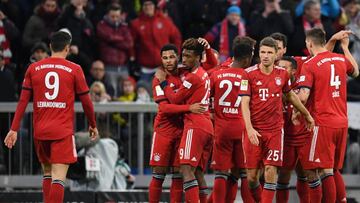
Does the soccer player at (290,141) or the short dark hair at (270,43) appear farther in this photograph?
the soccer player at (290,141)

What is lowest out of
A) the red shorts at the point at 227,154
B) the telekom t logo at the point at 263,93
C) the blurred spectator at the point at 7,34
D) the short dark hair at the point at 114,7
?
the red shorts at the point at 227,154

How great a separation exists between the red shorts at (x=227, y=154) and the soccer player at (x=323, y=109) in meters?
1.02

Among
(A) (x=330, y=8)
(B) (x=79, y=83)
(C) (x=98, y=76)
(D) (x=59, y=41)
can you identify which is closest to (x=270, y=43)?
(B) (x=79, y=83)

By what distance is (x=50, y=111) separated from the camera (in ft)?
53.9

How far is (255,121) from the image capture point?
16.4 metres

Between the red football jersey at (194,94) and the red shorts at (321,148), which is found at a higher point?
the red football jersey at (194,94)

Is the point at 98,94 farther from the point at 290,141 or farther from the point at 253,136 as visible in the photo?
the point at 253,136


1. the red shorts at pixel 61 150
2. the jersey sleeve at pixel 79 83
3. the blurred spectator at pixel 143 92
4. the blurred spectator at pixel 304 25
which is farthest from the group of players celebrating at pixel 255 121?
the blurred spectator at pixel 304 25

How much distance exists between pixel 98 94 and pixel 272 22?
3847 millimetres

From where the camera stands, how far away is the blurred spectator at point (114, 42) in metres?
23.3

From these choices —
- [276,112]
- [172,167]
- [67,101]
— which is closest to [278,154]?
[276,112]

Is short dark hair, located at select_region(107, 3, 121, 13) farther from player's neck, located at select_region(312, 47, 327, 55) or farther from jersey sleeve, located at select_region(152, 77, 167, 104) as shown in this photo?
player's neck, located at select_region(312, 47, 327, 55)

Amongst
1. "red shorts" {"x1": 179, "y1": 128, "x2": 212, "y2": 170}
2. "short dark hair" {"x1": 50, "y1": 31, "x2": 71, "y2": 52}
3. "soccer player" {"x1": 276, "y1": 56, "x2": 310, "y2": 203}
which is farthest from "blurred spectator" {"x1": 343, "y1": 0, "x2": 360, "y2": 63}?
"short dark hair" {"x1": 50, "y1": 31, "x2": 71, "y2": 52}

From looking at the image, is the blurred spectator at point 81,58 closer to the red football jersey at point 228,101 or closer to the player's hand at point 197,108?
the red football jersey at point 228,101
